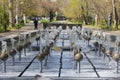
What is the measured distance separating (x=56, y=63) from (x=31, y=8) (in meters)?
55.5

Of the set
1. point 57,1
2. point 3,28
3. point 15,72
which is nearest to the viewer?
point 15,72

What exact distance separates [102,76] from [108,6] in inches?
1622

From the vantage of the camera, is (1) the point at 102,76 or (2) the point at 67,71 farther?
(2) the point at 67,71

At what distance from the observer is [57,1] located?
11425 centimetres

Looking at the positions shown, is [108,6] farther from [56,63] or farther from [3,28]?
[56,63]

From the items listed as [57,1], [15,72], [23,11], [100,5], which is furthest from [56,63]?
[57,1]

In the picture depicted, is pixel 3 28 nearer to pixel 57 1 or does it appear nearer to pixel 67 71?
pixel 67 71

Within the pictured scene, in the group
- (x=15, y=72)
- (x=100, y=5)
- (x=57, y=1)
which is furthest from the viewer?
(x=57, y=1)

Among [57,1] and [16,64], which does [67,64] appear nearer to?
[16,64]

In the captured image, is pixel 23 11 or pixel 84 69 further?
pixel 23 11

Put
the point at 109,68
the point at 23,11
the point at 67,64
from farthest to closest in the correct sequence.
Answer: the point at 23,11 → the point at 67,64 → the point at 109,68

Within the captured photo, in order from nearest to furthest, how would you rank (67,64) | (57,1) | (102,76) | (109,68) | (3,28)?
(102,76) → (109,68) → (67,64) → (3,28) → (57,1)

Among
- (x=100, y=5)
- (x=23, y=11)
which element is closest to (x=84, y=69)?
(x=100, y=5)

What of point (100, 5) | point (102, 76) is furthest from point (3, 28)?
point (102, 76)
